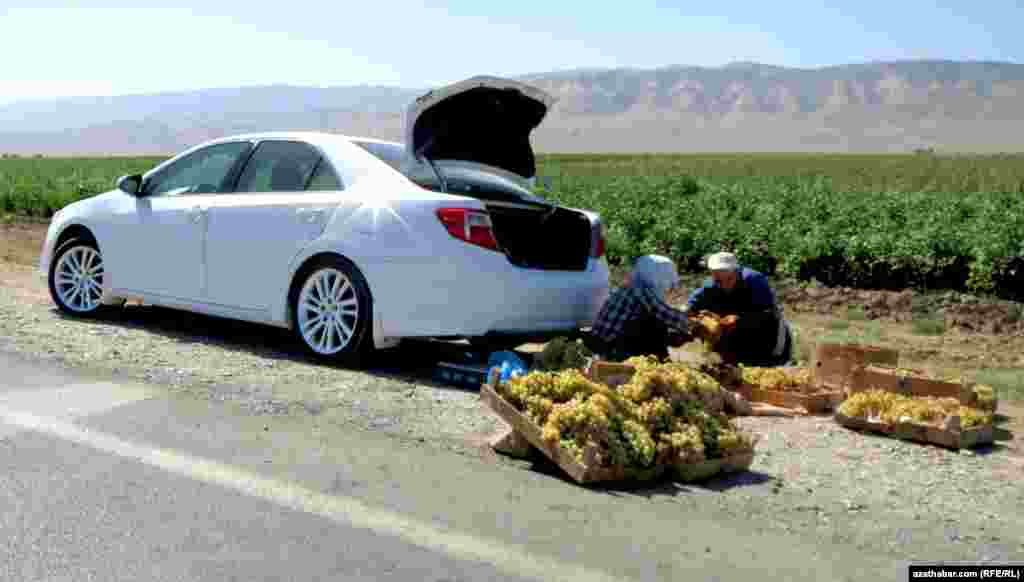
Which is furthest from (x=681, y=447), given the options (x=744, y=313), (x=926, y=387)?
(x=744, y=313)

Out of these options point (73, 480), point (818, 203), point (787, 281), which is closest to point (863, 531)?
point (73, 480)

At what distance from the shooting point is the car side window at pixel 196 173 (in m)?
9.99

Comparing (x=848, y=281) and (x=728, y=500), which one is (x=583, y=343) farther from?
(x=848, y=281)

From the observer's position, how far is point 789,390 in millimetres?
8414

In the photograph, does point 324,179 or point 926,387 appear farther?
point 324,179

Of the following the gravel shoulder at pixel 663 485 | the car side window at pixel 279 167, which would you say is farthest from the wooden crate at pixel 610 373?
the car side window at pixel 279 167

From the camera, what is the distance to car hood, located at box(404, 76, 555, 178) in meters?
9.05

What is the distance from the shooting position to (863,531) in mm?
5453

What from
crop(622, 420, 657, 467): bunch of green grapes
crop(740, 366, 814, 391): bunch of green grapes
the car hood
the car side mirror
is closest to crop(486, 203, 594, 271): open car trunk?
the car hood

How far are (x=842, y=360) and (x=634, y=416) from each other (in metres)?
2.78

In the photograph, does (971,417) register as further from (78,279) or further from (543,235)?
(78,279)

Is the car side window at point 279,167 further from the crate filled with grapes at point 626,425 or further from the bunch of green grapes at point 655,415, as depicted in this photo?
the bunch of green grapes at point 655,415

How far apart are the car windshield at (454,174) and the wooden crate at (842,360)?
2.34 m

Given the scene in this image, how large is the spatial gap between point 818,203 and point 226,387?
52.6ft
